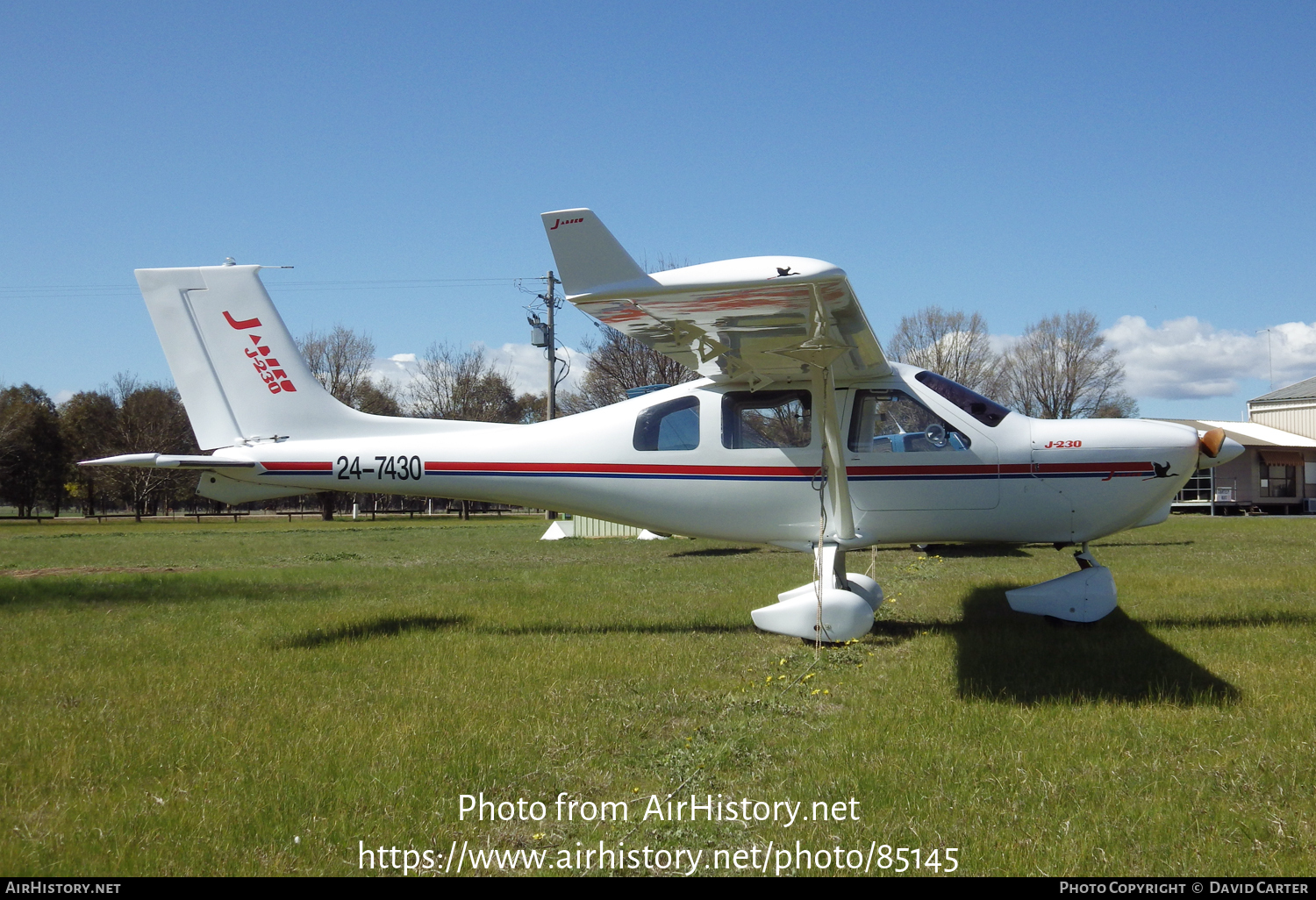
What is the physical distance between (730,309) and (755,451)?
7.30 ft

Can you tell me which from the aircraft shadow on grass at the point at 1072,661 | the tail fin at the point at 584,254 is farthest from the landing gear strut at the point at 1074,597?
the tail fin at the point at 584,254

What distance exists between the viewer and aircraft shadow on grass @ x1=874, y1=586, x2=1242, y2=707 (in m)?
5.40

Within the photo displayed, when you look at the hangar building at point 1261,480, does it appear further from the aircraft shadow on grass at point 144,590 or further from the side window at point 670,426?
the aircraft shadow on grass at point 144,590

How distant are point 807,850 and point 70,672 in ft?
20.0

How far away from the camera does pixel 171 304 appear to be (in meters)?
8.42

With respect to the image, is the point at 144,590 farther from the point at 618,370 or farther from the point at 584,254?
the point at 618,370

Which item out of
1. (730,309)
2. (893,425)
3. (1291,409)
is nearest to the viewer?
(730,309)

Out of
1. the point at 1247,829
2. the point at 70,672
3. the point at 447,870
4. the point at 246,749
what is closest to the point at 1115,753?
the point at 1247,829

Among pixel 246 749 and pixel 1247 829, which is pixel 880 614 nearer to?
pixel 1247 829

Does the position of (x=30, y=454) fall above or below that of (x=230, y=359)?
below

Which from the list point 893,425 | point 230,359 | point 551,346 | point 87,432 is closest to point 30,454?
point 87,432

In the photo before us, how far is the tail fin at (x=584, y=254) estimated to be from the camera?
540 centimetres

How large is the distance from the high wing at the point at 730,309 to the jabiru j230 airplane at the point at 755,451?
0.12 ft

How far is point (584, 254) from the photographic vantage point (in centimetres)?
542
